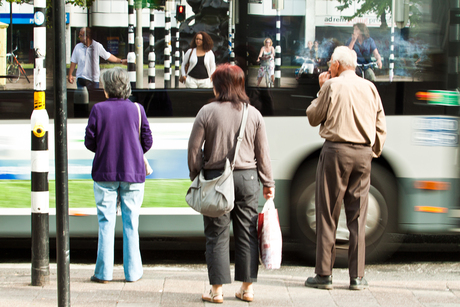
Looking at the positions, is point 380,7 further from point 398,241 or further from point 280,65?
point 398,241

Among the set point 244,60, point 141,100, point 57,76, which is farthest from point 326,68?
point 57,76

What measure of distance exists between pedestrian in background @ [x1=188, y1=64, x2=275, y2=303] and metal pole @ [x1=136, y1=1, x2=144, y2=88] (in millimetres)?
1372

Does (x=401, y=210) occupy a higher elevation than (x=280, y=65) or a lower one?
lower

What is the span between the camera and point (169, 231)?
5406mm

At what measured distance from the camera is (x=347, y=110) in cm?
435

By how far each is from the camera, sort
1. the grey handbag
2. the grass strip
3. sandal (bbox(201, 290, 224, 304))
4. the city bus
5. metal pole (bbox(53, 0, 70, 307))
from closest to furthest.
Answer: metal pole (bbox(53, 0, 70, 307))
the grey handbag
sandal (bbox(201, 290, 224, 304))
the city bus
the grass strip

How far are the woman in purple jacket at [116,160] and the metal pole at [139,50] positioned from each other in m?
0.74

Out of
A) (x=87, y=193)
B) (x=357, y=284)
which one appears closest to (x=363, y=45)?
(x=357, y=284)

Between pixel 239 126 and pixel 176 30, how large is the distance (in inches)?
62.4

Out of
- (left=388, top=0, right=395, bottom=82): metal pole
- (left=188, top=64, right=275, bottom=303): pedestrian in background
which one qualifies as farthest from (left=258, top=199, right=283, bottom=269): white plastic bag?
(left=388, top=0, right=395, bottom=82): metal pole

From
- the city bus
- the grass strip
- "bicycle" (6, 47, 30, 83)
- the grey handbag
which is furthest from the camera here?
the grass strip

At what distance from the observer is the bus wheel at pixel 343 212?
538 cm

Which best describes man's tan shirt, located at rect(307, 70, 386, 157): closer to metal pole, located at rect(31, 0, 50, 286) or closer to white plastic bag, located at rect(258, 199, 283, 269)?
white plastic bag, located at rect(258, 199, 283, 269)

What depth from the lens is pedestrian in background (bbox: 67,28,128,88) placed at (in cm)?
519
